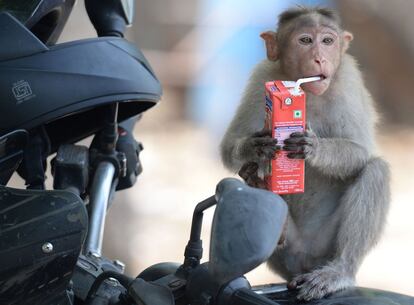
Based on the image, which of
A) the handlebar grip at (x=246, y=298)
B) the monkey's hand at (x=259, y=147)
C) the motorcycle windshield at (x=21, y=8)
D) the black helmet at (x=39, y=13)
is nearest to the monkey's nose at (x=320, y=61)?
the monkey's hand at (x=259, y=147)

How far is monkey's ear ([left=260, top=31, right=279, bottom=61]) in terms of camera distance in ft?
10.1

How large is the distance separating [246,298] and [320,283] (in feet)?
2.48

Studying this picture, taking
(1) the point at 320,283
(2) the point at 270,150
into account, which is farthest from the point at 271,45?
(1) the point at 320,283

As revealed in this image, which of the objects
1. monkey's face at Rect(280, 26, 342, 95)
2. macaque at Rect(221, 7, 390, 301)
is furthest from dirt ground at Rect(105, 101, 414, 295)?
monkey's face at Rect(280, 26, 342, 95)

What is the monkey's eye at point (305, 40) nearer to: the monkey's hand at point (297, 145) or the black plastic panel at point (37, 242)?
the monkey's hand at point (297, 145)

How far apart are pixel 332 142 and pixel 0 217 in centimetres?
138

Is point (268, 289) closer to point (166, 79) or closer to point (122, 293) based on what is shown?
point (122, 293)

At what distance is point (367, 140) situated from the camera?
10.2 ft

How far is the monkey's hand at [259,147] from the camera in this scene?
7.38 feet

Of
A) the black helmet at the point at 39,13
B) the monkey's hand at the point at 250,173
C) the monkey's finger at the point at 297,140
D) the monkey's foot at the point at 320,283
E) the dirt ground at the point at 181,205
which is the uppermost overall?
the black helmet at the point at 39,13

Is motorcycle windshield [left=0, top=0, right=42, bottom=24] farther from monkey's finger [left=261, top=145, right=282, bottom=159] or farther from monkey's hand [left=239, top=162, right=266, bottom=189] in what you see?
monkey's hand [left=239, top=162, right=266, bottom=189]

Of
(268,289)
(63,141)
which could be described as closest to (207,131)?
(63,141)

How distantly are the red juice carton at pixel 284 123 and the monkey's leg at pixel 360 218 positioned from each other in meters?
0.57

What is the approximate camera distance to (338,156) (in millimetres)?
2848
